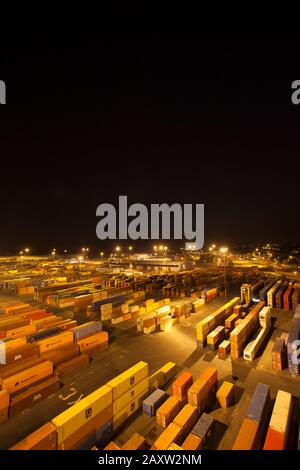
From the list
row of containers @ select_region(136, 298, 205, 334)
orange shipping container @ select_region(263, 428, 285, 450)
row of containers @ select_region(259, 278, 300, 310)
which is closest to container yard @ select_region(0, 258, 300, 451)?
orange shipping container @ select_region(263, 428, 285, 450)

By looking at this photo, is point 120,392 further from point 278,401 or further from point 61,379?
point 278,401

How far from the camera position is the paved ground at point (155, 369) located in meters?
12.8

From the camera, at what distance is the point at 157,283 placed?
49344 mm

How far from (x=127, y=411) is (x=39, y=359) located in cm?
852

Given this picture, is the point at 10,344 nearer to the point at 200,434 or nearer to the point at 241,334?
the point at 200,434

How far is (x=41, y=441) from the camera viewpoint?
9.91 metres

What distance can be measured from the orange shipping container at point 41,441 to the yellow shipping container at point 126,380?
340cm

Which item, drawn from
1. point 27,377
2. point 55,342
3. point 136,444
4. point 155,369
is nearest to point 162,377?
point 155,369

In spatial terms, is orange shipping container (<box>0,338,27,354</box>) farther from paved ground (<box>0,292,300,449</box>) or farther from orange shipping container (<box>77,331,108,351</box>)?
paved ground (<box>0,292,300,449</box>)

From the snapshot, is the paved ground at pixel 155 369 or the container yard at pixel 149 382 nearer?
the container yard at pixel 149 382

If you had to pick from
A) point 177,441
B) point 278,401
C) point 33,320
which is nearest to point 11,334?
point 33,320

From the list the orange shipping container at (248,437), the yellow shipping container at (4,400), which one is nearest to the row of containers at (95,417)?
the yellow shipping container at (4,400)

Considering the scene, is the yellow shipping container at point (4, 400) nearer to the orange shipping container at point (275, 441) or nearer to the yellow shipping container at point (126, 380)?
the yellow shipping container at point (126, 380)
